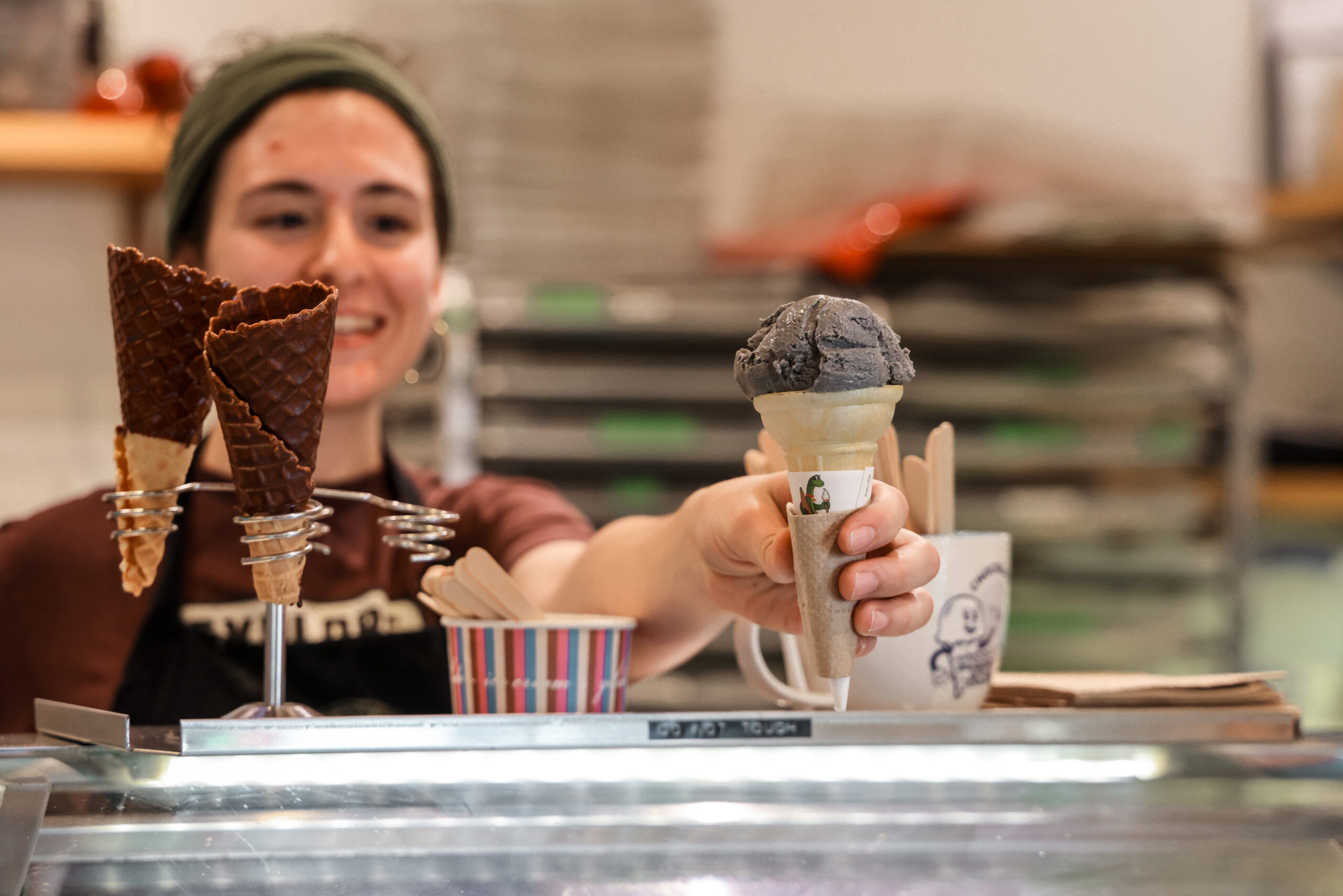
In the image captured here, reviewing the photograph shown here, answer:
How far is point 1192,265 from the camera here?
9.08ft

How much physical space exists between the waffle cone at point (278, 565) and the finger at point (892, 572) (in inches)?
13.8

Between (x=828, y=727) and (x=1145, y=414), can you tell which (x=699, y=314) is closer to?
(x=1145, y=414)

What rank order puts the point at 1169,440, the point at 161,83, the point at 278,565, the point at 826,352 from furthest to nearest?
the point at 1169,440
the point at 161,83
the point at 278,565
the point at 826,352

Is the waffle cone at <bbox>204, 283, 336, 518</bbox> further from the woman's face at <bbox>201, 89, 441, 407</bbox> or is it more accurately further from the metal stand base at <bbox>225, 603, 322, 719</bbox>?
the woman's face at <bbox>201, 89, 441, 407</bbox>

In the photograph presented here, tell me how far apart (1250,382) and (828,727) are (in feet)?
7.82

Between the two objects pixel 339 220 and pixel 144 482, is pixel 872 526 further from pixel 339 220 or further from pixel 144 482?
pixel 339 220

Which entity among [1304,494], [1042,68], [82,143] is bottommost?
[1304,494]

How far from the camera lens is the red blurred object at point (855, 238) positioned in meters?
2.60

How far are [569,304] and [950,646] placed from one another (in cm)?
184

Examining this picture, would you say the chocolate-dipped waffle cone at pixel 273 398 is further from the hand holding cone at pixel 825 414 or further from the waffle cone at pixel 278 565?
the hand holding cone at pixel 825 414

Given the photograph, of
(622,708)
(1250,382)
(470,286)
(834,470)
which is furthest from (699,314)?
(834,470)

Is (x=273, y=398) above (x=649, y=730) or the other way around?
above

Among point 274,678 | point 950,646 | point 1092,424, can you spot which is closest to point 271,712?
point 274,678

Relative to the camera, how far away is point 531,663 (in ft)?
2.78
